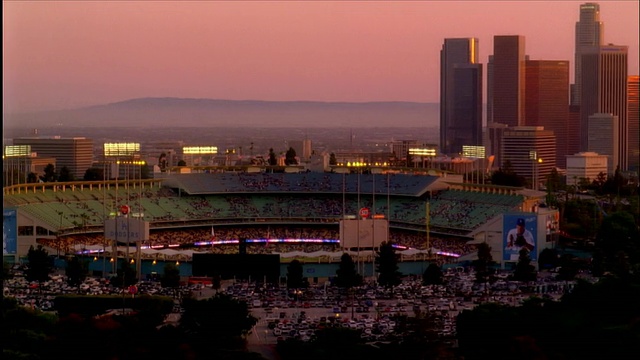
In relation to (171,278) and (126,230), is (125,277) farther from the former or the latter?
(126,230)

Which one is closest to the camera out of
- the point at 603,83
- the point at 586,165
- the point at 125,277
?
the point at 125,277

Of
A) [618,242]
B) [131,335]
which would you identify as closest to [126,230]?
[131,335]

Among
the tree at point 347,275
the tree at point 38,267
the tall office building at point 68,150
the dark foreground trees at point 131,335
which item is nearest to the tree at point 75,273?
the tree at point 38,267

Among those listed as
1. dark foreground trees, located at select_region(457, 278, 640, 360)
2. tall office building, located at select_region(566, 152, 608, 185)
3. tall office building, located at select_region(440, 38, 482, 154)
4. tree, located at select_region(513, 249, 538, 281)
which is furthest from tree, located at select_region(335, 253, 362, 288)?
tall office building, located at select_region(440, 38, 482, 154)

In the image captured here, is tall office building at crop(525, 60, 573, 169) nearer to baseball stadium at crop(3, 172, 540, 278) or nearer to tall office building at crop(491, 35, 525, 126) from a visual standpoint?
tall office building at crop(491, 35, 525, 126)

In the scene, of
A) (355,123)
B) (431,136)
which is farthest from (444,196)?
(431,136)

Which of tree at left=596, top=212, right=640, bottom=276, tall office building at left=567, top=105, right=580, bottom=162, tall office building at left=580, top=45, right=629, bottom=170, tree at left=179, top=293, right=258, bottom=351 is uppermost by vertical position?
tall office building at left=580, top=45, right=629, bottom=170
